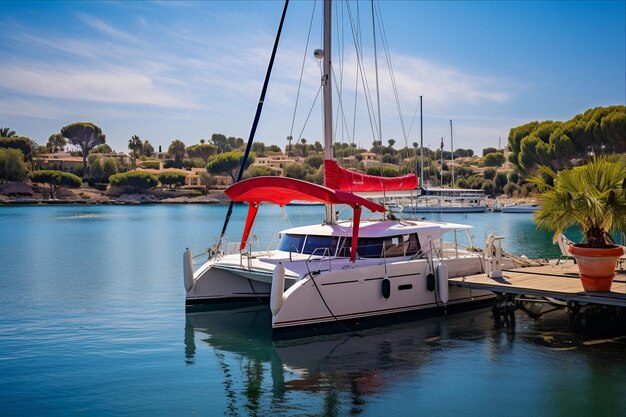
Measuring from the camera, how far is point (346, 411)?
10289 millimetres

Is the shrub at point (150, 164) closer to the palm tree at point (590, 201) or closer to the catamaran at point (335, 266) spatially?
the catamaran at point (335, 266)

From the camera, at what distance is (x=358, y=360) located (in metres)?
13.0

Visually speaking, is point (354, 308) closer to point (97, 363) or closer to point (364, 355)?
point (364, 355)

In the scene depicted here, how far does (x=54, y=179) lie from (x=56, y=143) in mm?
41299

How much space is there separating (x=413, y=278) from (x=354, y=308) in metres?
2.10

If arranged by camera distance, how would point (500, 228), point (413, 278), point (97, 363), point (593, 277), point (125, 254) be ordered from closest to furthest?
point (97, 363) < point (593, 277) < point (413, 278) < point (125, 254) < point (500, 228)

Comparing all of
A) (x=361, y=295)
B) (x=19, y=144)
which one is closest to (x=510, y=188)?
(x=361, y=295)

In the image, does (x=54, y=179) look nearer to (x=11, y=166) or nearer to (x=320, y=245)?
(x=11, y=166)

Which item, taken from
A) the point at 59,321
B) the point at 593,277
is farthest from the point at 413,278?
the point at 59,321

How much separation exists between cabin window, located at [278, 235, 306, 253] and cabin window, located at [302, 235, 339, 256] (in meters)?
0.25

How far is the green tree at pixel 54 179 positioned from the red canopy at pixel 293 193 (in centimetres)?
10411

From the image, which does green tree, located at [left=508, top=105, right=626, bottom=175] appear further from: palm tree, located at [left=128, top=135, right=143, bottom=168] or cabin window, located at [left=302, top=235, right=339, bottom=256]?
palm tree, located at [left=128, top=135, right=143, bottom=168]

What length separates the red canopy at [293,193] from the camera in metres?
15.6

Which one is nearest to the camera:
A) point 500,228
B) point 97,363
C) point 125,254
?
point 97,363
